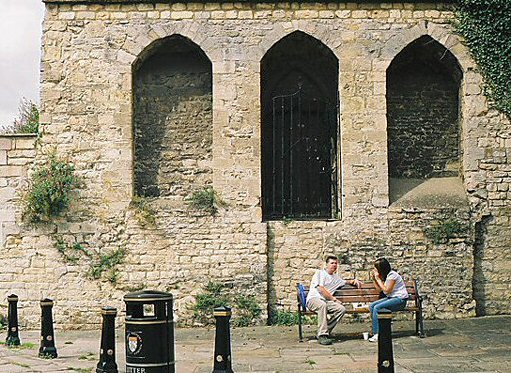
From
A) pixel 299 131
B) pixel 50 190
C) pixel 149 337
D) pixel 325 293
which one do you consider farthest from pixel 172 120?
pixel 149 337

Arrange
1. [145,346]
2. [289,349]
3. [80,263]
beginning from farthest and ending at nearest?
[80,263] < [289,349] < [145,346]

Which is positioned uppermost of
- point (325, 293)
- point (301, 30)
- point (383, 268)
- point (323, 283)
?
point (301, 30)

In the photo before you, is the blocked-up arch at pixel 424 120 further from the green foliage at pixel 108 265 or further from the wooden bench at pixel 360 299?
the green foliage at pixel 108 265

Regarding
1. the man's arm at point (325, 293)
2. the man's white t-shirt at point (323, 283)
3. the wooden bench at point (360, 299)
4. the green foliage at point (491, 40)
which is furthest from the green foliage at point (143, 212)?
the green foliage at point (491, 40)

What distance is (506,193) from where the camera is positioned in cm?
1387

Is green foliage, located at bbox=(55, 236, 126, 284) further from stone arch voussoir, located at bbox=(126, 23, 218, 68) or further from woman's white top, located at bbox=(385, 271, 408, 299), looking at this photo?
woman's white top, located at bbox=(385, 271, 408, 299)

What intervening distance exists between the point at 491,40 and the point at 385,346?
8086mm

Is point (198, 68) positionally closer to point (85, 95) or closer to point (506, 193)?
point (85, 95)

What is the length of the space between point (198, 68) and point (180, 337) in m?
5.10

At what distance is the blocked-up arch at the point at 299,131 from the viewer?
1444 cm

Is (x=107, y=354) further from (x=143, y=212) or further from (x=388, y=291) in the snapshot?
(x=143, y=212)

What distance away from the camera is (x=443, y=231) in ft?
44.7

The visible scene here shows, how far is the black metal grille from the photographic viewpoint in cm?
1445

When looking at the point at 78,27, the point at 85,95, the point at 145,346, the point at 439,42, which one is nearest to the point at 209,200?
the point at 85,95
